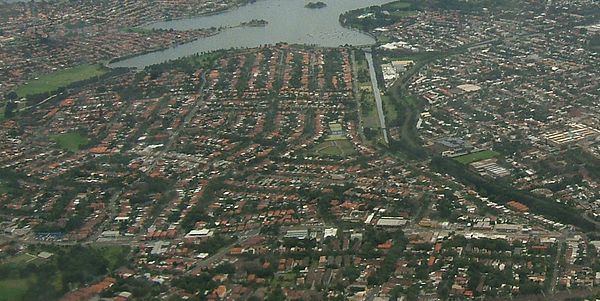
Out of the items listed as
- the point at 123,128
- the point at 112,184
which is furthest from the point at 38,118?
the point at 112,184

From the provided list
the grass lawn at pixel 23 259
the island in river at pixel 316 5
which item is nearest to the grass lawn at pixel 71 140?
the grass lawn at pixel 23 259

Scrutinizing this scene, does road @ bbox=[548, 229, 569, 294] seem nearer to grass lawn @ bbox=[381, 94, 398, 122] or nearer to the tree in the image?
grass lawn @ bbox=[381, 94, 398, 122]

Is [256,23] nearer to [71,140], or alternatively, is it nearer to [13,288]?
[71,140]

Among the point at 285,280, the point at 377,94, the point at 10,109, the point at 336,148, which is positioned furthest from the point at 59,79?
the point at 285,280

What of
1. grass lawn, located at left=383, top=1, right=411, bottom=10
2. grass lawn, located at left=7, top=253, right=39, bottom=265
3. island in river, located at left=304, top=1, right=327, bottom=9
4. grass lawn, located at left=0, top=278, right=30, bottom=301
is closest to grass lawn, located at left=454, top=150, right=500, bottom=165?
grass lawn, located at left=7, top=253, right=39, bottom=265

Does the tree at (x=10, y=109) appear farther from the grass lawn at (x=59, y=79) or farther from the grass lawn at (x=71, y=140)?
the grass lawn at (x=71, y=140)

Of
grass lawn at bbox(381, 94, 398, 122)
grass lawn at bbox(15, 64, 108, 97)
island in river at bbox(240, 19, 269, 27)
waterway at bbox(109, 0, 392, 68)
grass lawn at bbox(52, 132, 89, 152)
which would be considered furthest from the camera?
island in river at bbox(240, 19, 269, 27)

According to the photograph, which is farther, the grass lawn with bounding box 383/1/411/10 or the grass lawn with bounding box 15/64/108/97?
the grass lawn with bounding box 383/1/411/10
